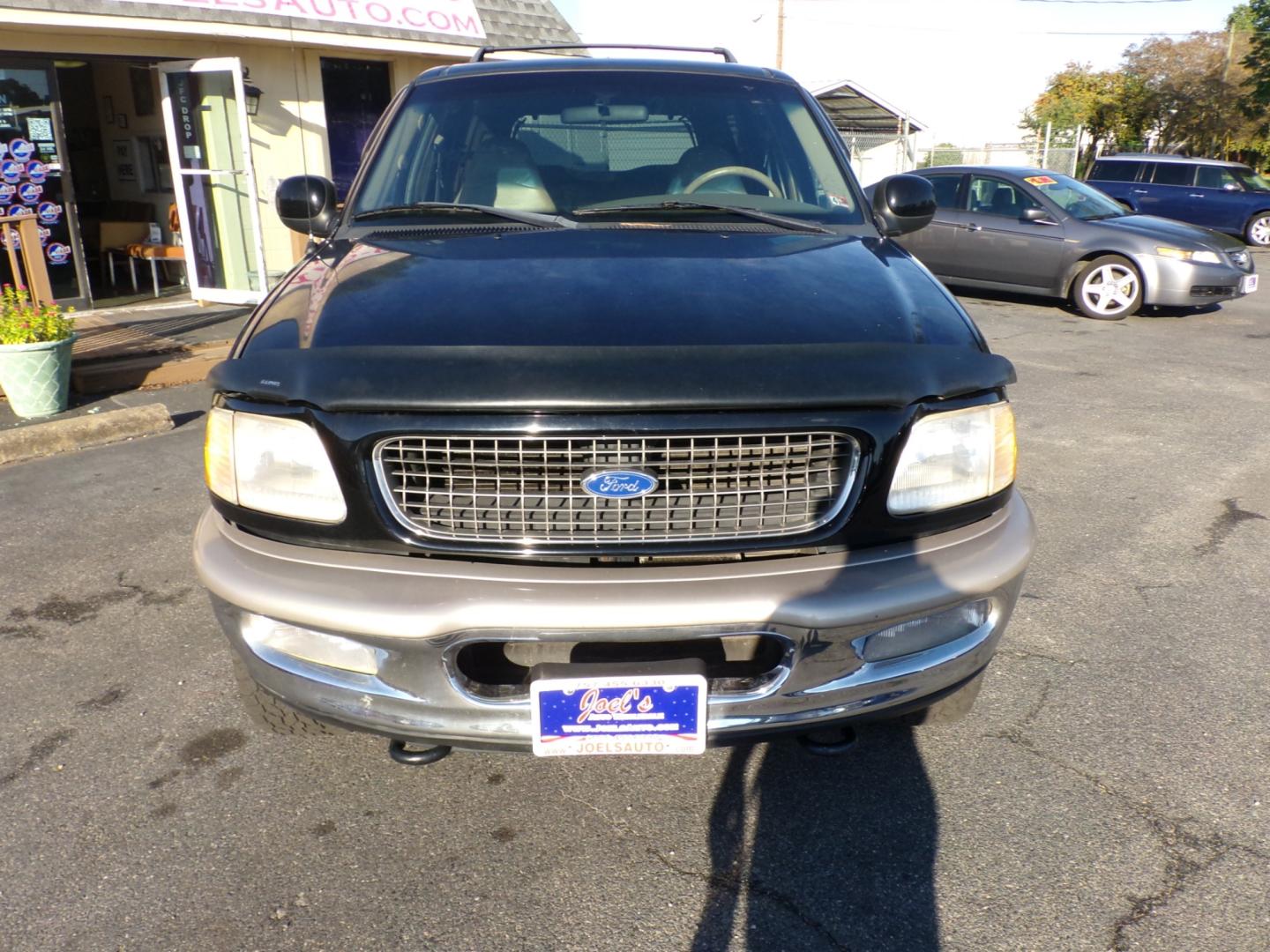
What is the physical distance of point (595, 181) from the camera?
324 cm

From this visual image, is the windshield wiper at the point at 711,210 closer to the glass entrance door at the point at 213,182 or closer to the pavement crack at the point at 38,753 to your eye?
the pavement crack at the point at 38,753

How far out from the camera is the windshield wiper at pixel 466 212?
9.71ft

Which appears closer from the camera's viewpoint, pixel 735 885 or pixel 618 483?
pixel 618 483

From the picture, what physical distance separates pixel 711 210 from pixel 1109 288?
885 centimetres

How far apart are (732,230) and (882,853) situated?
69.8 inches

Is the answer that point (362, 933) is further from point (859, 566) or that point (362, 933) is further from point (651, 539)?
point (859, 566)

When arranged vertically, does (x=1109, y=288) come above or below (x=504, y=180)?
below

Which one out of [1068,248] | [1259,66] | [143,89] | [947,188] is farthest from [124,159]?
[1259,66]

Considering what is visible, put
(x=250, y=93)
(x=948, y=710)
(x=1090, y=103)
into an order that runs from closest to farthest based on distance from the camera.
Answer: (x=948, y=710) → (x=250, y=93) → (x=1090, y=103)

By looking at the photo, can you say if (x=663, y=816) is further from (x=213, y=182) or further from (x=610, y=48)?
(x=213, y=182)

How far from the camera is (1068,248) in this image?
10.6 m

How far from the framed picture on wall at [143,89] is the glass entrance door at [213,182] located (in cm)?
163

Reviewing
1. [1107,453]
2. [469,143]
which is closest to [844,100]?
[1107,453]

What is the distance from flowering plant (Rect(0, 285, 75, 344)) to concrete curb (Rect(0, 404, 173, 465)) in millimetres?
519
